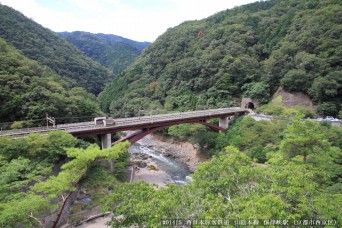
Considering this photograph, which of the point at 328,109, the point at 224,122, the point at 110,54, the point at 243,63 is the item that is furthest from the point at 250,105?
the point at 110,54

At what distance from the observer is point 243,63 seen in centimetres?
5097

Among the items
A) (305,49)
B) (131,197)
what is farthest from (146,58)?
(131,197)

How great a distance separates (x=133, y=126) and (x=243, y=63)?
107ft

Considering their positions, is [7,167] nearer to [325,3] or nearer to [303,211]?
[303,211]

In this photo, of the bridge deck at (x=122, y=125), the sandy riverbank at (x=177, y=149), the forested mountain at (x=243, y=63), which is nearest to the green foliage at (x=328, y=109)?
the forested mountain at (x=243, y=63)

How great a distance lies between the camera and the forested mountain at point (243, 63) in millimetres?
39219

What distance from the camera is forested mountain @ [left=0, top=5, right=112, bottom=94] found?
5538 centimetres

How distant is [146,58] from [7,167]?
67.5 m

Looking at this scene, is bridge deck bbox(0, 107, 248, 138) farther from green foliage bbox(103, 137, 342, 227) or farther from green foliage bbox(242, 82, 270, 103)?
green foliage bbox(103, 137, 342, 227)

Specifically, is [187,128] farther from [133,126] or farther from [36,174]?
[36,174]

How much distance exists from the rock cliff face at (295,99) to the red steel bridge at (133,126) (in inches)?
308

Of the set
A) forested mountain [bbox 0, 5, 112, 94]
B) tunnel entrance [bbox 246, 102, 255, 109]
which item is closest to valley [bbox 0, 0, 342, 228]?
forested mountain [bbox 0, 5, 112, 94]

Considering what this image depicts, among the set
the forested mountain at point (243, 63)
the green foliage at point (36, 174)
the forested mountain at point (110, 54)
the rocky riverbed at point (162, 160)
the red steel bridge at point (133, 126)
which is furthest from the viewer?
the forested mountain at point (110, 54)

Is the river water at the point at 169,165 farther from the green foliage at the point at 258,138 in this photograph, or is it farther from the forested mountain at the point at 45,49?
the forested mountain at the point at 45,49
